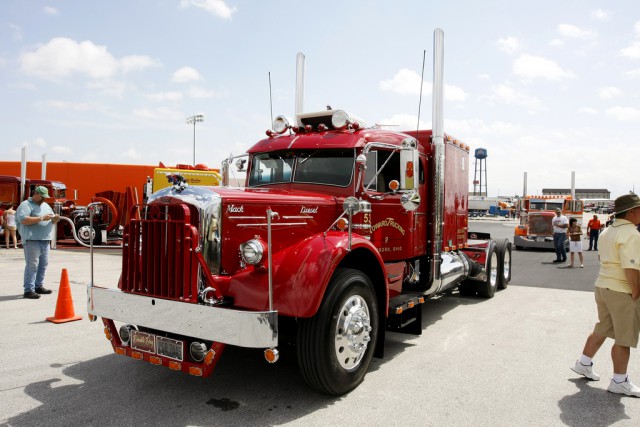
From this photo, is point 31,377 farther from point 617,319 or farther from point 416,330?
point 617,319

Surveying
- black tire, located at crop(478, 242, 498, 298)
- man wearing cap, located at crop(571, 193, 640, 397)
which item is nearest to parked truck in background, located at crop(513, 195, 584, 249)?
black tire, located at crop(478, 242, 498, 298)

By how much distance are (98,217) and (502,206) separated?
6676cm

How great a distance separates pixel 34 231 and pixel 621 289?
25.7 ft

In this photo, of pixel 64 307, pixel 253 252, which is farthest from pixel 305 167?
pixel 64 307

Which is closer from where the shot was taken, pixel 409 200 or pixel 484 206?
pixel 409 200

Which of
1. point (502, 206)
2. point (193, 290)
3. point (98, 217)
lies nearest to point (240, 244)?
point (193, 290)

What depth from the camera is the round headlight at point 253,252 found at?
3.84 metres

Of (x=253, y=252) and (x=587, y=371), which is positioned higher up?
(x=253, y=252)

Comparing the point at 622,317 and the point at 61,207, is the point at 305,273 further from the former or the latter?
the point at 61,207

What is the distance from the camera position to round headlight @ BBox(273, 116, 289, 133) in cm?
586

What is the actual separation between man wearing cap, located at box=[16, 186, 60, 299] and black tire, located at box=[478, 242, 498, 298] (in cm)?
719

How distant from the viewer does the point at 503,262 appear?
31.6 ft

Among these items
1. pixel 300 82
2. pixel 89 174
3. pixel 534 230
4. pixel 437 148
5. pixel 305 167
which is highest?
pixel 300 82

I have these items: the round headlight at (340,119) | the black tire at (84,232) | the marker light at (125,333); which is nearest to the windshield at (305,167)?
the round headlight at (340,119)
